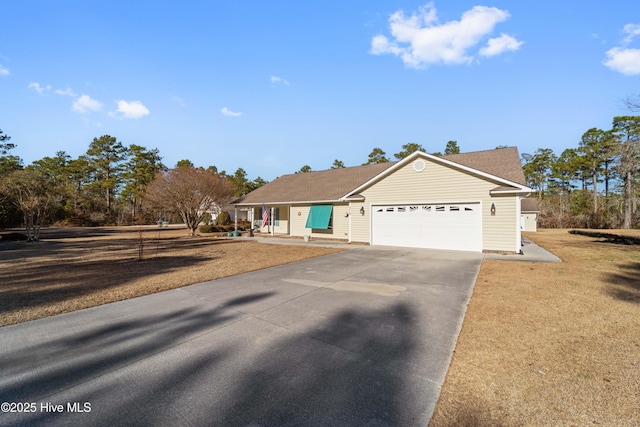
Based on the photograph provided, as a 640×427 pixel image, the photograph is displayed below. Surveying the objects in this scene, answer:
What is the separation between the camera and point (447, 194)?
43.6ft

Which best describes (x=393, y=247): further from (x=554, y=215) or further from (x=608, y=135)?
(x=608, y=135)

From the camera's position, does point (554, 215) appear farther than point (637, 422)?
Yes

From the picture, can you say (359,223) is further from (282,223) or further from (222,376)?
(222,376)

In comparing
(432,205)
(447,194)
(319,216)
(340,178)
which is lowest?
(319,216)

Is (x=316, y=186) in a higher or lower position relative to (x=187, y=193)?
higher

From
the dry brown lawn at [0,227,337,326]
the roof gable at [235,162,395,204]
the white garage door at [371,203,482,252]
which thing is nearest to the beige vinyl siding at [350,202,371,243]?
the white garage door at [371,203,482,252]

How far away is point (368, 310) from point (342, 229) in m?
12.7

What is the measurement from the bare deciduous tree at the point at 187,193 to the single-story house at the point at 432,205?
23.2 feet

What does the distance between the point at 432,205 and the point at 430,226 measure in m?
1.04

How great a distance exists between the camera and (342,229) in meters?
17.8

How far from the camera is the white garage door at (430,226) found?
12.8 metres

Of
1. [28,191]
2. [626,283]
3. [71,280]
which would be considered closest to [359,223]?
[626,283]

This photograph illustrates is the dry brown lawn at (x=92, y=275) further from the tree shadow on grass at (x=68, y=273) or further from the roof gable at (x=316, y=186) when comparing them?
the roof gable at (x=316, y=186)

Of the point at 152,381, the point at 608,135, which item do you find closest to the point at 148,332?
the point at 152,381
